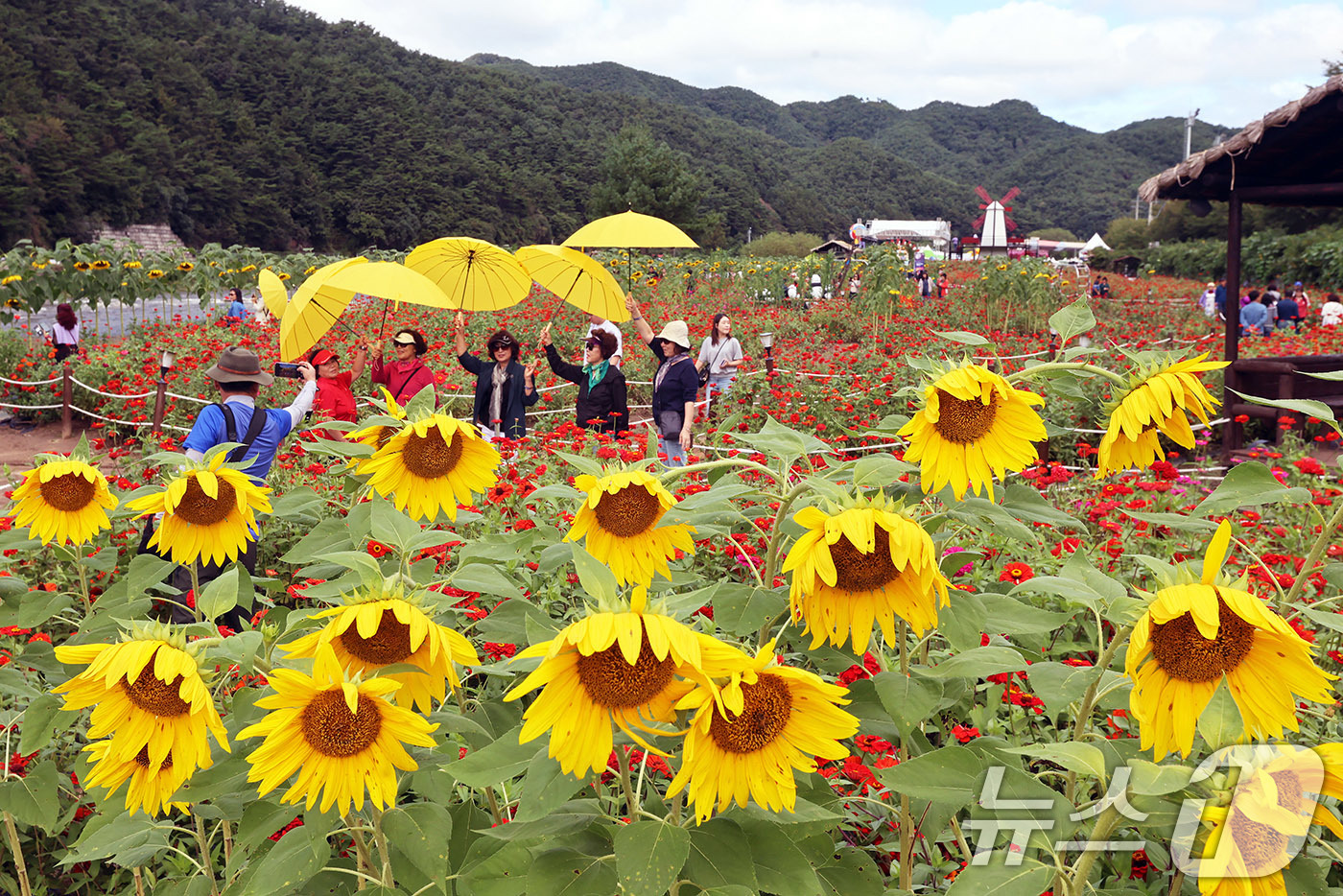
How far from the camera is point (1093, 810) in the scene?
944 mm

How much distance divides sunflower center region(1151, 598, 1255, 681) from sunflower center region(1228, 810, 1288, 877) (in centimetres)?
14

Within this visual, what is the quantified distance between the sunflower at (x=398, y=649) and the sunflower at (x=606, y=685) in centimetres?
15

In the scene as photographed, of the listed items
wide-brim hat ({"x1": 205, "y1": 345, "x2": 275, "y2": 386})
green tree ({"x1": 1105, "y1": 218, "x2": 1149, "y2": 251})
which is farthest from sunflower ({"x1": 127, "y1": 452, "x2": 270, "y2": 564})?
green tree ({"x1": 1105, "y1": 218, "x2": 1149, "y2": 251})

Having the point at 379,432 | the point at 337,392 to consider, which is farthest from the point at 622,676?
the point at 337,392

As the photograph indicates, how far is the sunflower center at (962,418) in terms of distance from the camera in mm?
1109

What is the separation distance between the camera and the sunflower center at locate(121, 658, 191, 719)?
1.00 m

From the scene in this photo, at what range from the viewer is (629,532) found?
1137mm

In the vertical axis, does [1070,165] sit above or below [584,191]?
above

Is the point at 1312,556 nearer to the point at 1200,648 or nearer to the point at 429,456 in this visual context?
the point at 1200,648

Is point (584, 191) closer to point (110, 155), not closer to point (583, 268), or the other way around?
point (110, 155)

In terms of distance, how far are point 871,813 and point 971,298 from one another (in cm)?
1395

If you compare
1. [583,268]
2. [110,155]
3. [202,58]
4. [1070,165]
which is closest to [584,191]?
[202,58]

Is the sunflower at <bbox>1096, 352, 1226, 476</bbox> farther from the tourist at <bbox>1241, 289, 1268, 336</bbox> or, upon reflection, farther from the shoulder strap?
the tourist at <bbox>1241, 289, 1268, 336</bbox>

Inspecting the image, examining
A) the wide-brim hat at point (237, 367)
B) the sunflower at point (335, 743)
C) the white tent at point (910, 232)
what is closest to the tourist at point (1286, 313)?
the wide-brim hat at point (237, 367)
